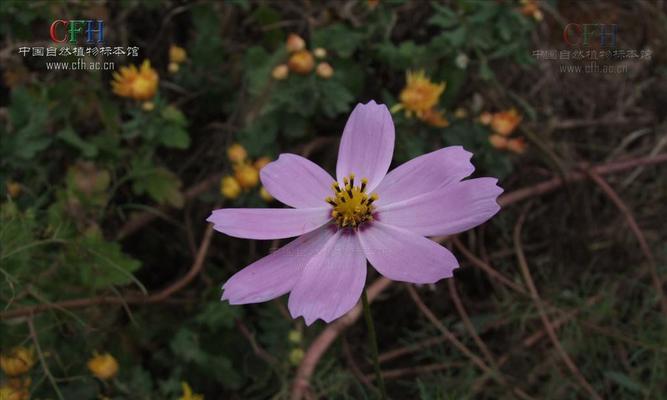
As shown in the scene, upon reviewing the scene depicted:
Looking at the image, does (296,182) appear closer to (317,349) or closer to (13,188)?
(317,349)

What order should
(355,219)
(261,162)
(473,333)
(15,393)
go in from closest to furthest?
(355,219) → (15,393) → (473,333) → (261,162)

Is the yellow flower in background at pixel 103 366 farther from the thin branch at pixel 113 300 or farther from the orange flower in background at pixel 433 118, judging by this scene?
the orange flower in background at pixel 433 118

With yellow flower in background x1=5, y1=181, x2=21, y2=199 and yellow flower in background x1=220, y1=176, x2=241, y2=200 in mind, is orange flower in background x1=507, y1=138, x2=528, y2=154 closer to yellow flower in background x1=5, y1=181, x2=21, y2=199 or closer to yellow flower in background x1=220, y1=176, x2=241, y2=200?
yellow flower in background x1=220, y1=176, x2=241, y2=200

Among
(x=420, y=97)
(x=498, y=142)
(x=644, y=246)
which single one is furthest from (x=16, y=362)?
(x=644, y=246)

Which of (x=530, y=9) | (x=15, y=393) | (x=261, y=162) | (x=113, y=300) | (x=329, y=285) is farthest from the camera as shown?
(x=530, y=9)

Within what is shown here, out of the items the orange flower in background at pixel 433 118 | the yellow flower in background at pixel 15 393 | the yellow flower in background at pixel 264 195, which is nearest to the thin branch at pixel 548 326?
the orange flower in background at pixel 433 118

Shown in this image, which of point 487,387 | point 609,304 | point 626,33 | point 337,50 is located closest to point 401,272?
point 487,387
